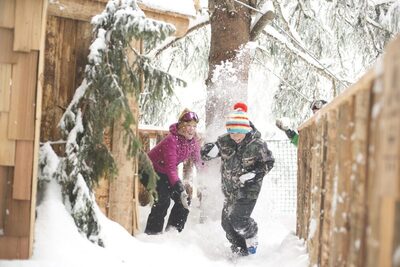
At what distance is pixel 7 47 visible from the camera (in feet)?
10.6

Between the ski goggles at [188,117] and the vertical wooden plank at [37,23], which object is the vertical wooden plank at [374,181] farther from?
the ski goggles at [188,117]

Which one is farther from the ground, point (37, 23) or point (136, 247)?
point (37, 23)

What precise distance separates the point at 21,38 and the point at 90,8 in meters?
0.96

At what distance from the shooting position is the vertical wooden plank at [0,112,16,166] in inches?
126

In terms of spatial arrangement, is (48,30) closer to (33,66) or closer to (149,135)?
(33,66)

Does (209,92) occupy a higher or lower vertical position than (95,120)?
higher

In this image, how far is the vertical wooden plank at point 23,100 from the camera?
3.22 metres

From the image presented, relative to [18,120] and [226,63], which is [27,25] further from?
[226,63]

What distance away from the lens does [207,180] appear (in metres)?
6.27

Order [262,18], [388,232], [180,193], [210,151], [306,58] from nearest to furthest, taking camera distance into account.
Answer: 1. [388,232]
2. [210,151]
3. [180,193]
4. [262,18]
5. [306,58]

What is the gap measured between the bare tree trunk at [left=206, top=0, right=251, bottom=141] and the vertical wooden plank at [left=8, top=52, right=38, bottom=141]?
3.38 meters

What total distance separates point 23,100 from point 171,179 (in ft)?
8.02

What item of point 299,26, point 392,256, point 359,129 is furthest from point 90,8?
point 299,26

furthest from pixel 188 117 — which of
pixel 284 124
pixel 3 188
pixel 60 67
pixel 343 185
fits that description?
pixel 343 185
